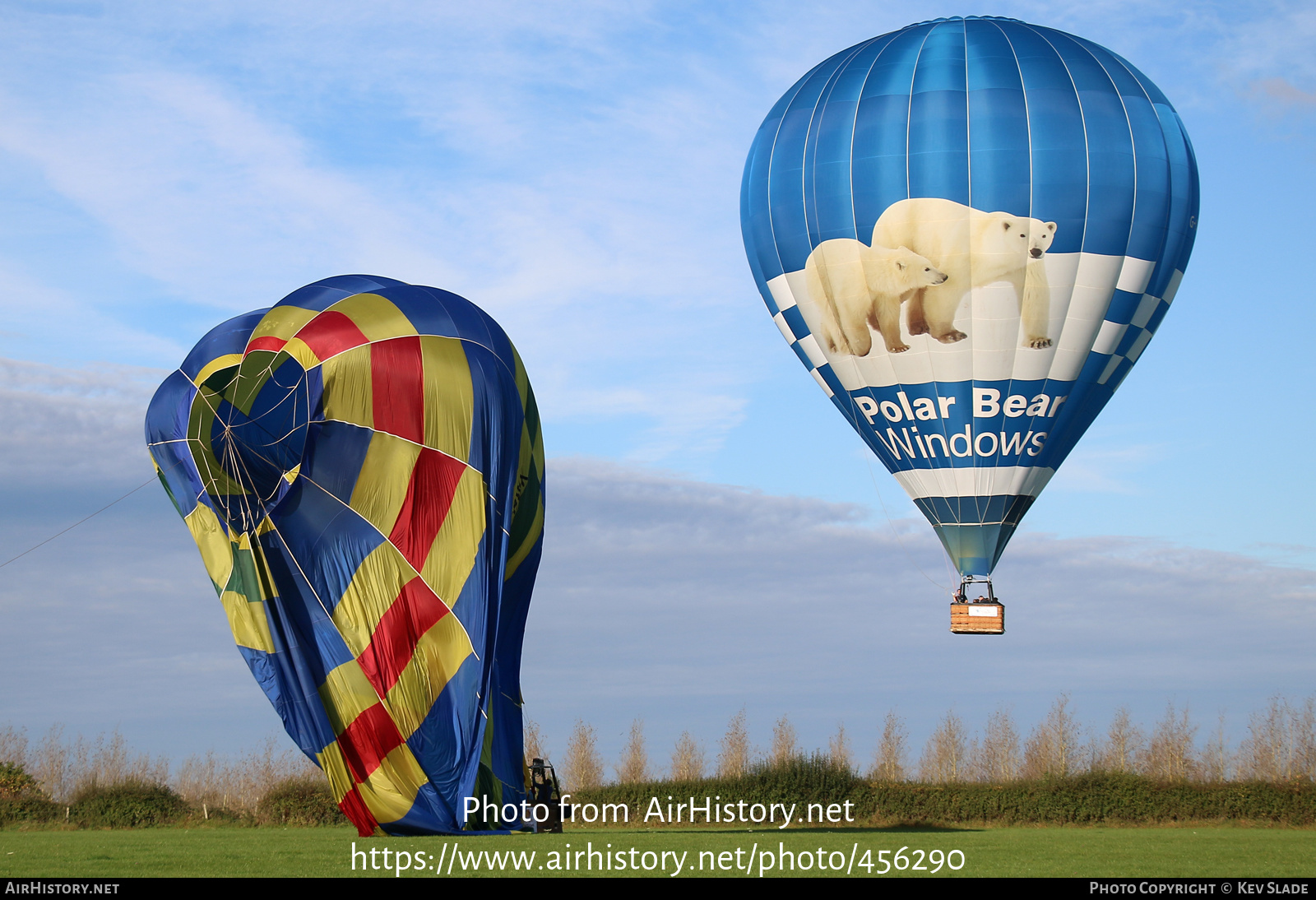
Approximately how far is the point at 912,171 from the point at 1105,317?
3768 mm

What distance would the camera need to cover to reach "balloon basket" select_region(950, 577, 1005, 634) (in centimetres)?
2027

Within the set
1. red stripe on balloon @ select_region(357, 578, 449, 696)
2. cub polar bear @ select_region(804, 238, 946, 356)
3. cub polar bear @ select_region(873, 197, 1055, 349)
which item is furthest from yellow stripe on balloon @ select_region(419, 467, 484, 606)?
cub polar bear @ select_region(873, 197, 1055, 349)

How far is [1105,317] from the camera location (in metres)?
20.5

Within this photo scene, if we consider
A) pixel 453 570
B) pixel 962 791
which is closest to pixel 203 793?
pixel 962 791

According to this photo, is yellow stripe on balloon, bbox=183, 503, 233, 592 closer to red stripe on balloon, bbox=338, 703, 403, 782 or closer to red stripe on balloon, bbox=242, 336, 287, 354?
red stripe on balloon, bbox=242, 336, 287, 354

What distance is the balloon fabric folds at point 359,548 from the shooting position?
15492mm

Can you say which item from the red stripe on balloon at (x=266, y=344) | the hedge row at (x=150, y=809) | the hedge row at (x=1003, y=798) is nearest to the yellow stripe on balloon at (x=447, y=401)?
the red stripe on balloon at (x=266, y=344)

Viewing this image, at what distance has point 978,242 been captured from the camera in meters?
19.9

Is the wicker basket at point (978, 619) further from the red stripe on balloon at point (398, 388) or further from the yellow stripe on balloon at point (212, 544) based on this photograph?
the yellow stripe on balloon at point (212, 544)

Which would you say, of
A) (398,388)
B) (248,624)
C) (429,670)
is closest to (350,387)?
(398,388)

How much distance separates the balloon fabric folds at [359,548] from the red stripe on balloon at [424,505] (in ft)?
0.06

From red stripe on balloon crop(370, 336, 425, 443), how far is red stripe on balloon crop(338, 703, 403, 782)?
10.7 ft

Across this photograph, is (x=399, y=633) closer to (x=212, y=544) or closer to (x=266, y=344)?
(x=212, y=544)
